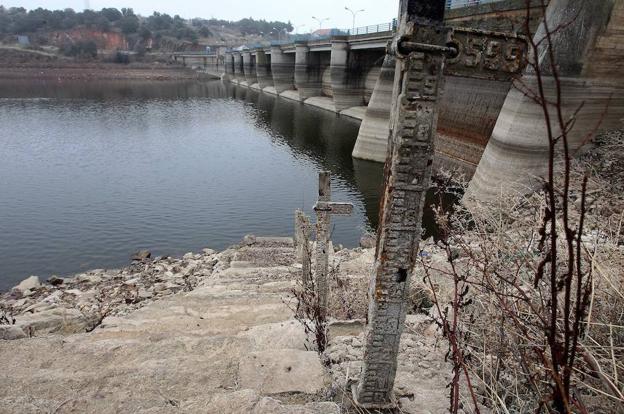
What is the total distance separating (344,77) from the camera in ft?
131

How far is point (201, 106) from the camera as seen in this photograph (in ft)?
161

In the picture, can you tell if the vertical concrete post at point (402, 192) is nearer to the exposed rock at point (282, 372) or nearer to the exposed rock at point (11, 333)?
the exposed rock at point (282, 372)

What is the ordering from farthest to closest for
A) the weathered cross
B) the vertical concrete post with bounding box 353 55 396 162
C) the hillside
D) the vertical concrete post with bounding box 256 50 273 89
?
the hillside, the vertical concrete post with bounding box 256 50 273 89, the vertical concrete post with bounding box 353 55 396 162, the weathered cross

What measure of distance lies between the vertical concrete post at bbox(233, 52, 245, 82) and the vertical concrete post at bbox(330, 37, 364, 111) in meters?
43.6

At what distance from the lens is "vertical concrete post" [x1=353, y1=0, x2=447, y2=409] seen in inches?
96.3

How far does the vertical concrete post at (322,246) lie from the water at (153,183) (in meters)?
9.67

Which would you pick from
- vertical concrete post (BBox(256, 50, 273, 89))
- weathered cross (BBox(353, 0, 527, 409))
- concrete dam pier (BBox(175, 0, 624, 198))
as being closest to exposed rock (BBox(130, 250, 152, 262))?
concrete dam pier (BBox(175, 0, 624, 198))

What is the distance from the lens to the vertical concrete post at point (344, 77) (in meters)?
39.1

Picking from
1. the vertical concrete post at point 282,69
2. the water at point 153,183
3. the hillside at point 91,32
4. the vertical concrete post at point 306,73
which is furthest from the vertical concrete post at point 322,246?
the hillside at point 91,32

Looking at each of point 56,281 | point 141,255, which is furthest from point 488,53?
point 141,255

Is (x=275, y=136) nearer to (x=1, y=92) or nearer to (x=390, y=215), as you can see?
(x=390, y=215)

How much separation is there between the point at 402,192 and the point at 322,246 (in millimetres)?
2639

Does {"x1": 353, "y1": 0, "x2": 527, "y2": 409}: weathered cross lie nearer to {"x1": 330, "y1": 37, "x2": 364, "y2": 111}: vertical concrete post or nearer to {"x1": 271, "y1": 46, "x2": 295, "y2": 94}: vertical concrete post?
{"x1": 330, "y1": 37, "x2": 364, "y2": 111}: vertical concrete post

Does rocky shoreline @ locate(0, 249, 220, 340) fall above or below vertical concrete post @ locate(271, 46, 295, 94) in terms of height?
below
